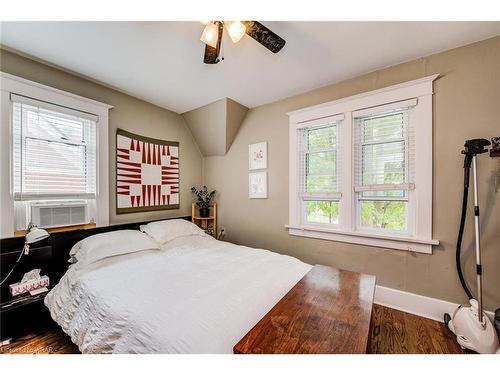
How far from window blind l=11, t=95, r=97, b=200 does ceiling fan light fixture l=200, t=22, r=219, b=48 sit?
1820mm

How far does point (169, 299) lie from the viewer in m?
1.30

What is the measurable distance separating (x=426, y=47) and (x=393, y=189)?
1.30 metres

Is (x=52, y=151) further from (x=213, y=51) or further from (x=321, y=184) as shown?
(x=321, y=184)

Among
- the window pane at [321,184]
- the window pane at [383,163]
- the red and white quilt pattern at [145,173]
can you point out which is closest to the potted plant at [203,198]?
the red and white quilt pattern at [145,173]

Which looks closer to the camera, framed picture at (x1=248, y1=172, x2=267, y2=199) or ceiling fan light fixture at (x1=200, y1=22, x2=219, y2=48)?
ceiling fan light fixture at (x1=200, y1=22, x2=219, y2=48)

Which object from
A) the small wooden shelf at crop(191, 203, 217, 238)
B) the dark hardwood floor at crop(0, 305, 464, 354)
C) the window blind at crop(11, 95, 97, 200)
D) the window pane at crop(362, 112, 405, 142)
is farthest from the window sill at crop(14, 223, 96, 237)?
the window pane at crop(362, 112, 405, 142)

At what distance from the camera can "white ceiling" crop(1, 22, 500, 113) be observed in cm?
161

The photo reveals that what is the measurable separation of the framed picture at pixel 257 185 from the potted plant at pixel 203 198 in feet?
2.40

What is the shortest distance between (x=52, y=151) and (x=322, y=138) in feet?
9.76

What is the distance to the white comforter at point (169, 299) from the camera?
1.04 meters

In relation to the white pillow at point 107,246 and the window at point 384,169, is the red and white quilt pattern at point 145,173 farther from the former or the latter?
the window at point 384,169

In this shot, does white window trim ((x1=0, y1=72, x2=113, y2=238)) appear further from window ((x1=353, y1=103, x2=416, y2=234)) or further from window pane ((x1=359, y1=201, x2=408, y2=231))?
window pane ((x1=359, y1=201, x2=408, y2=231))

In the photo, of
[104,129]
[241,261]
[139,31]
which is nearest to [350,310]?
[241,261]
